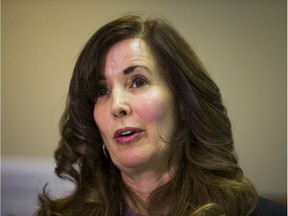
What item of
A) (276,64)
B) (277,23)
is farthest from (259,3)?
(276,64)

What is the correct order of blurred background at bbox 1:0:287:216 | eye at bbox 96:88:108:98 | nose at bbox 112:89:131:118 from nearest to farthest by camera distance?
nose at bbox 112:89:131:118 → eye at bbox 96:88:108:98 → blurred background at bbox 1:0:287:216

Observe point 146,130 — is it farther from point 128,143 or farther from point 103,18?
point 103,18

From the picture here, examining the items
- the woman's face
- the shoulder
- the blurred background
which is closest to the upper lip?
the woman's face

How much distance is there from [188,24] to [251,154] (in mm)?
773

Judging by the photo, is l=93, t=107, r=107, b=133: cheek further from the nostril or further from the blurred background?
the blurred background

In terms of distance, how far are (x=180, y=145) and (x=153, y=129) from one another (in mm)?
147

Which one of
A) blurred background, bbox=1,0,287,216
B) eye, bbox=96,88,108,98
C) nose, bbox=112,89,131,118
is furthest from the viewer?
blurred background, bbox=1,0,287,216

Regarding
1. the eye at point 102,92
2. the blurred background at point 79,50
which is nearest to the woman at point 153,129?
the eye at point 102,92

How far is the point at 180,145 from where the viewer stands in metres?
1.07

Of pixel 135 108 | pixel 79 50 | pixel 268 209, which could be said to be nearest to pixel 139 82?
pixel 135 108

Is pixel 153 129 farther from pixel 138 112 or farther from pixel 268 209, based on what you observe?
pixel 268 209

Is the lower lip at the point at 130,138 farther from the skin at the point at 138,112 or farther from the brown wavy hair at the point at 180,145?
the brown wavy hair at the point at 180,145

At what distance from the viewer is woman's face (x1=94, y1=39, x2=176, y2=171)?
3.17 feet

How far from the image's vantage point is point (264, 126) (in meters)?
1.63
